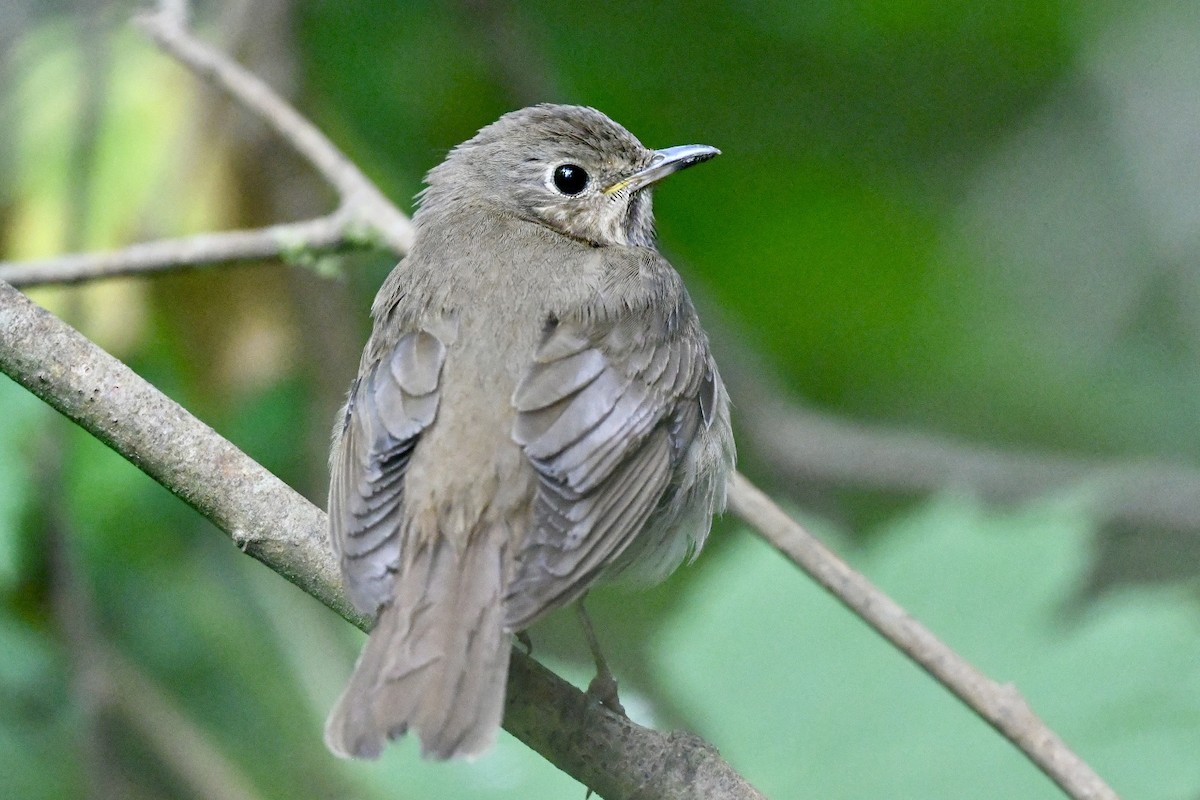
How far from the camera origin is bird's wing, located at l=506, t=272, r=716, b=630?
335 centimetres

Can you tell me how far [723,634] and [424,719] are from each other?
1.76 metres

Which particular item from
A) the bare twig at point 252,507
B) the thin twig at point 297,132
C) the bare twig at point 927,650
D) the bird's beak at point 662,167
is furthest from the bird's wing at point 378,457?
the bird's beak at point 662,167

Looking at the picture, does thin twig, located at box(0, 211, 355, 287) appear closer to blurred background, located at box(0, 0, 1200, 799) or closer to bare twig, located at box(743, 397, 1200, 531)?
blurred background, located at box(0, 0, 1200, 799)

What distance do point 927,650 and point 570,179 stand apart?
80.9 inches

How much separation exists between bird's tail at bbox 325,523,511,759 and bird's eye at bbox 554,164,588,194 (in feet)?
6.47

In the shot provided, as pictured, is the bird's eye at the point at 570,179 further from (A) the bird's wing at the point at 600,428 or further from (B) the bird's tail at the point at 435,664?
(B) the bird's tail at the point at 435,664

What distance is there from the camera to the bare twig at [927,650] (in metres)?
3.75

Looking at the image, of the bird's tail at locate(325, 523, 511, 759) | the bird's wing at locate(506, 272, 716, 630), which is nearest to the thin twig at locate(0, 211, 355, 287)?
the bird's wing at locate(506, 272, 716, 630)

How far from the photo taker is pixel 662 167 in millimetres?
5004

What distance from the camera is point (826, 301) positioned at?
289 inches

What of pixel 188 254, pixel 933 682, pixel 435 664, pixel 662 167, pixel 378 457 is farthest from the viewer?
pixel 662 167

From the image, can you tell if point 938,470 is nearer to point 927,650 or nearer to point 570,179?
point 570,179

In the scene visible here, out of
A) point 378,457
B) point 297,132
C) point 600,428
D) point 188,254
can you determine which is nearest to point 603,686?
point 600,428

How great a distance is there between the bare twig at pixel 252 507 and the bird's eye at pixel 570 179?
1.99 m
